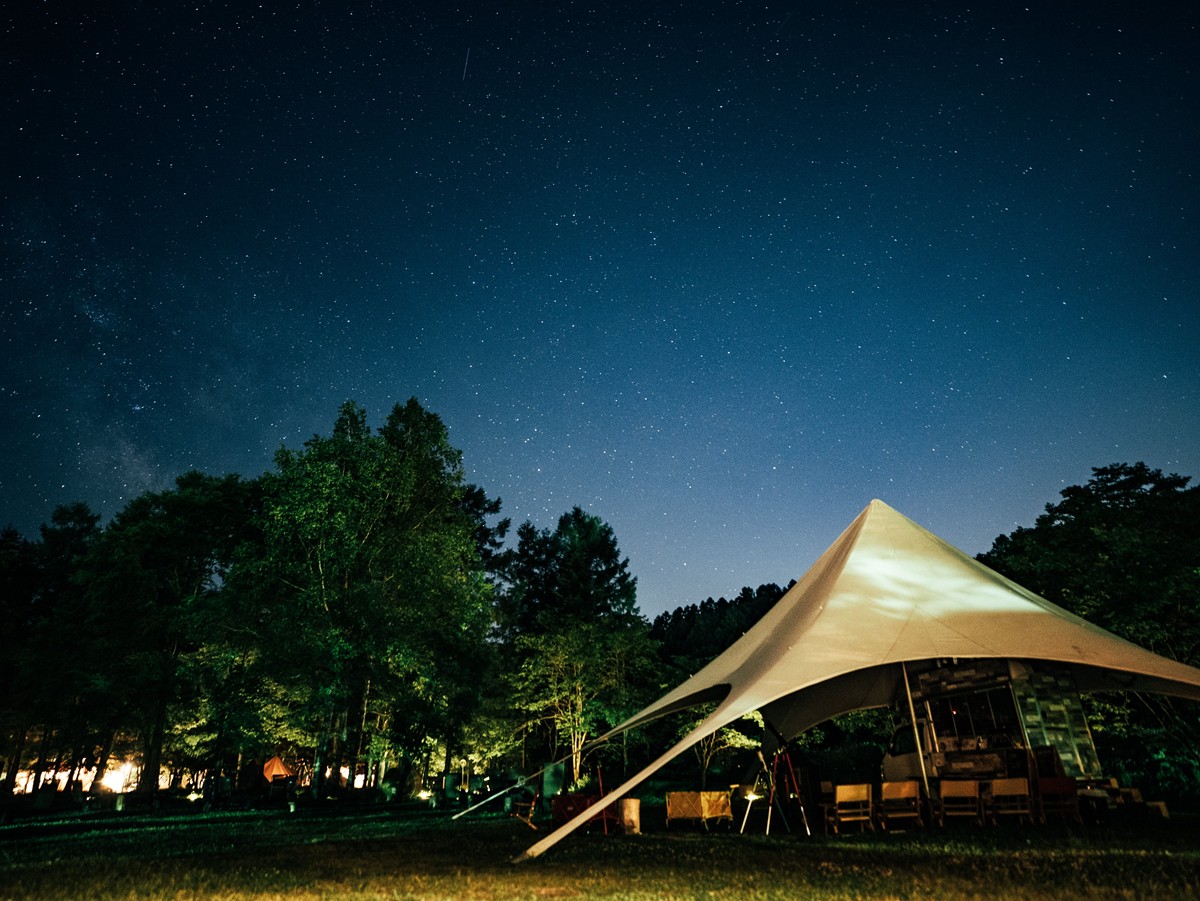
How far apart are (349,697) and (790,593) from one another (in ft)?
42.1

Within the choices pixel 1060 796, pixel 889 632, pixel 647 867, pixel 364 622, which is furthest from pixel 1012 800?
pixel 364 622

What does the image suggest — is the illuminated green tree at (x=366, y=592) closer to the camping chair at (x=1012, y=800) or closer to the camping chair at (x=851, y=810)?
the camping chair at (x=851, y=810)

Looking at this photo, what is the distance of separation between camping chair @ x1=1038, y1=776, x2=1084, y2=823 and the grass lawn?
1.08 ft

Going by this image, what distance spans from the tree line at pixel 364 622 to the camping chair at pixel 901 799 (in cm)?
586

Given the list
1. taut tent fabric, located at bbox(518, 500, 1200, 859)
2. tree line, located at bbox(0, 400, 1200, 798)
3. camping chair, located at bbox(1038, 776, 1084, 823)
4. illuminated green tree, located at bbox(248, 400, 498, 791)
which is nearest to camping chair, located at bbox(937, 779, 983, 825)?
camping chair, located at bbox(1038, 776, 1084, 823)

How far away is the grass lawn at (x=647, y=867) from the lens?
446 centimetres

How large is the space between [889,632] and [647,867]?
366cm

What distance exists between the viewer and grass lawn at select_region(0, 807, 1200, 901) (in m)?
4.46

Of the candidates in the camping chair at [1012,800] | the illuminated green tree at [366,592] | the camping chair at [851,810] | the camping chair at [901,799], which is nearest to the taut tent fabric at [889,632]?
the camping chair at [851,810]

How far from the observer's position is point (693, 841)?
323 inches

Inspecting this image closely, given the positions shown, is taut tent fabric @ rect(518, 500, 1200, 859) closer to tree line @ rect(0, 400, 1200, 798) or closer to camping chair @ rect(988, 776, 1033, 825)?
camping chair @ rect(988, 776, 1033, 825)

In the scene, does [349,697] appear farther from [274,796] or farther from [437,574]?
[274,796]

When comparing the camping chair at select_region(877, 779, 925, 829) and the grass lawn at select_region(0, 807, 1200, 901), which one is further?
the camping chair at select_region(877, 779, 925, 829)

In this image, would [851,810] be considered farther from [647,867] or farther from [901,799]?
[647,867]
